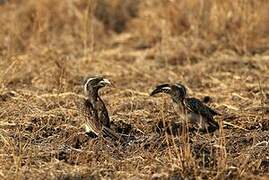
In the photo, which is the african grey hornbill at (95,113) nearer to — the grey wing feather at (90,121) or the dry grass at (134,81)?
the grey wing feather at (90,121)

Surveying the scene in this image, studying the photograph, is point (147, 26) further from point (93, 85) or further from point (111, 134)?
point (111, 134)

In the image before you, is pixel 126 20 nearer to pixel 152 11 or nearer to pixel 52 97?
pixel 152 11

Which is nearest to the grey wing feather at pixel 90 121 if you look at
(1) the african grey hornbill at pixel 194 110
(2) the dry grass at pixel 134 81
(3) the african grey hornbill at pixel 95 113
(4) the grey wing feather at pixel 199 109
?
(3) the african grey hornbill at pixel 95 113

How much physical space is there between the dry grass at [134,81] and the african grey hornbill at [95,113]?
12 centimetres

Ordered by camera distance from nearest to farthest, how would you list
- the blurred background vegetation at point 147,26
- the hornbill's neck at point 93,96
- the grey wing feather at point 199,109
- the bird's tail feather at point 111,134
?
1. the bird's tail feather at point 111,134
2. the hornbill's neck at point 93,96
3. the grey wing feather at point 199,109
4. the blurred background vegetation at point 147,26

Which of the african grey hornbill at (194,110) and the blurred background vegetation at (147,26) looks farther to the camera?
the blurred background vegetation at (147,26)

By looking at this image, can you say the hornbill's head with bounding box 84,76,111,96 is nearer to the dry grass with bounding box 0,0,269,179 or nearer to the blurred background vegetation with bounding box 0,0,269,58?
the dry grass with bounding box 0,0,269,179

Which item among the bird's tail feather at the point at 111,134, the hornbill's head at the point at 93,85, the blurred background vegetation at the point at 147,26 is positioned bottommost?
the blurred background vegetation at the point at 147,26

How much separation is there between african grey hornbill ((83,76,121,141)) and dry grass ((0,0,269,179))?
0.38 feet

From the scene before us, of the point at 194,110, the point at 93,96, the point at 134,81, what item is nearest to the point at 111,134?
the point at 93,96

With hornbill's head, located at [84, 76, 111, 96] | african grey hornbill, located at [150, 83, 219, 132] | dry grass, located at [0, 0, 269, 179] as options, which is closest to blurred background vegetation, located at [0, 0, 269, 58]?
dry grass, located at [0, 0, 269, 179]

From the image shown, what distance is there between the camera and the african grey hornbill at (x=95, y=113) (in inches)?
291

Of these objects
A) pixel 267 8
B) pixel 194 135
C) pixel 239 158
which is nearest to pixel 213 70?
pixel 267 8

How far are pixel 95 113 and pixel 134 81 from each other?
11.0 feet
